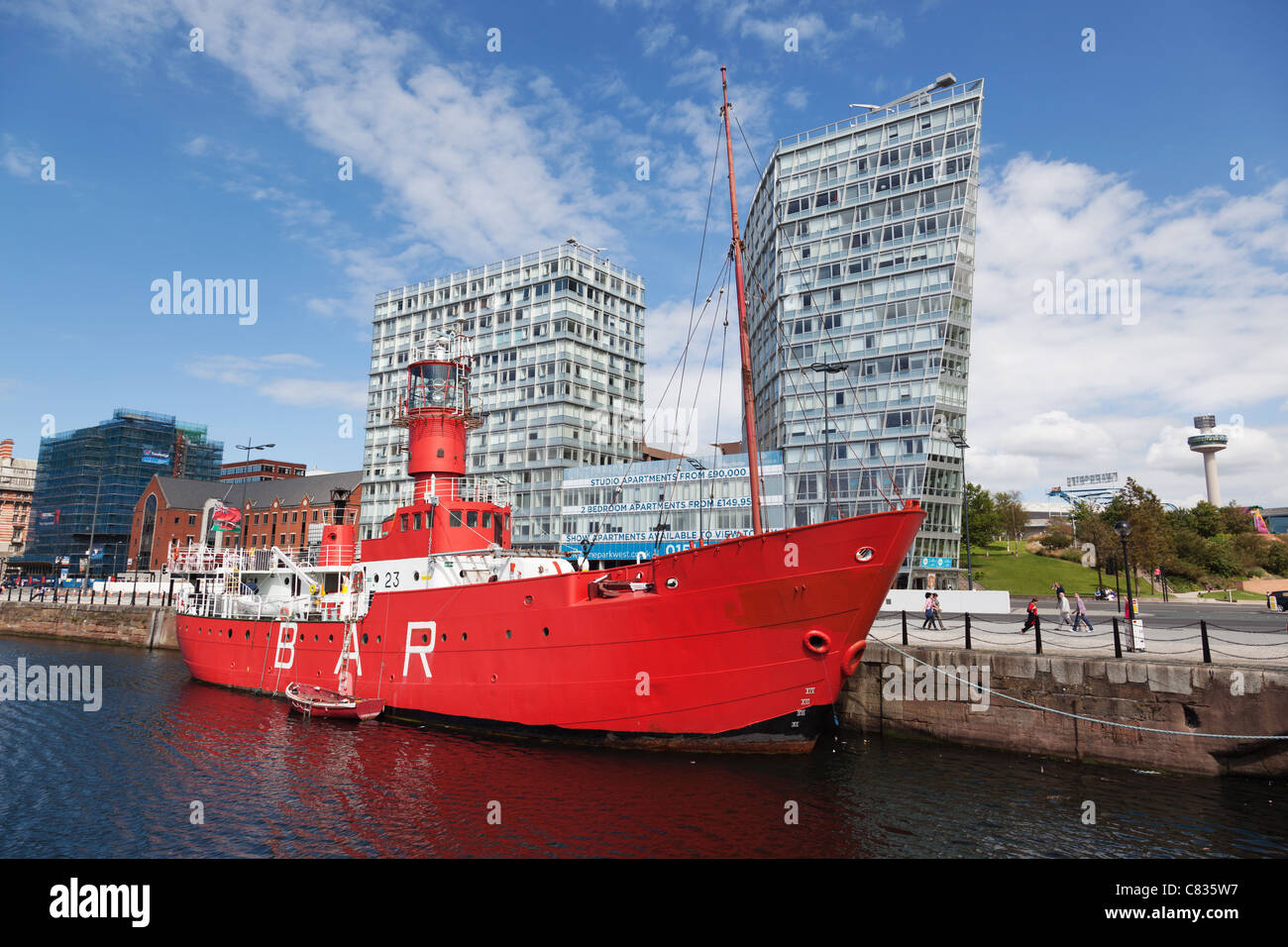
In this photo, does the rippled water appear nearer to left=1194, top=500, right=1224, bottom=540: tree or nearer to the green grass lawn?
the green grass lawn

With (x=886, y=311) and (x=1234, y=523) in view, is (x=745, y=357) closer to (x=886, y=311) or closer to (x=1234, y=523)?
(x=886, y=311)

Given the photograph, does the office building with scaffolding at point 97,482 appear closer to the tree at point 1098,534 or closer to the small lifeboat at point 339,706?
the small lifeboat at point 339,706

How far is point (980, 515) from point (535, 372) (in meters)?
54.8

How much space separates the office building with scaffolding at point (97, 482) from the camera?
11065 cm

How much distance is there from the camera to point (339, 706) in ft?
71.8

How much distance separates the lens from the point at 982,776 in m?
15.5

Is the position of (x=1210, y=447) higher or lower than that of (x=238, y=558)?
higher

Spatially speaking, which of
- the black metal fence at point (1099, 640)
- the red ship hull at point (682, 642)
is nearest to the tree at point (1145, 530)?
the black metal fence at point (1099, 640)

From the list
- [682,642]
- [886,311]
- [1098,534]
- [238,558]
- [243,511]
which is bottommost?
[682,642]

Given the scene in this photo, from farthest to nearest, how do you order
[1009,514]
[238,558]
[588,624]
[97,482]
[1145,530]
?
1. [97,482]
2. [1009,514]
3. [1145,530]
4. [238,558]
5. [588,624]

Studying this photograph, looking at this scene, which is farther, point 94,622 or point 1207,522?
point 1207,522

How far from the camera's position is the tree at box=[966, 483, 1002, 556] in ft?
262

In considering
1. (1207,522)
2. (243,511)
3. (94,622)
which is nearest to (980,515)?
(1207,522)
